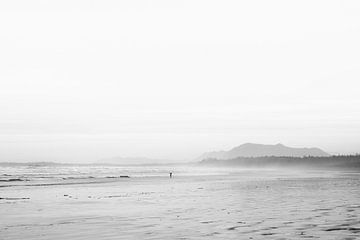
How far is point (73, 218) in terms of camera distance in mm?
21031

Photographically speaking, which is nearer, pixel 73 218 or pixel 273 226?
pixel 273 226

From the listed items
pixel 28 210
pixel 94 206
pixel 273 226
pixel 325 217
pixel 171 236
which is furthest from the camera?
pixel 94 206

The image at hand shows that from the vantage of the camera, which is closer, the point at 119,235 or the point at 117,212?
the point at 119,235

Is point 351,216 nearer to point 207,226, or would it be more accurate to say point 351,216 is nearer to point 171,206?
point 207,226

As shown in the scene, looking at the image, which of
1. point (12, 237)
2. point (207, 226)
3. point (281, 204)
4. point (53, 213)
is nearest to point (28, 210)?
point (53, 213)

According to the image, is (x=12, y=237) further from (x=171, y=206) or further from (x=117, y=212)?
(x=171, y=206)

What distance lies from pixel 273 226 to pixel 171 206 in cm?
942

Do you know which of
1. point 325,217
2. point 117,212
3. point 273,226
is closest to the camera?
point 273,226

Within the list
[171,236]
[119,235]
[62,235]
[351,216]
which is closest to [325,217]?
[351,216]

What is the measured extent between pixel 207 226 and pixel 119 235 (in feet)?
11.4

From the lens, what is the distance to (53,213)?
2336cm

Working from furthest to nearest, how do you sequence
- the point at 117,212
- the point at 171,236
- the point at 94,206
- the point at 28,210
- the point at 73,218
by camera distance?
the point at 94,206, the point at 28,210, the point at 117,212, the point at 73,218, the point at 171,236

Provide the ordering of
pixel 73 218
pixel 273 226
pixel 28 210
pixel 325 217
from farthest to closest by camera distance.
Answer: pixel 28 210 → pixel 73 218 → pixel 325 217 → pixel 273 226

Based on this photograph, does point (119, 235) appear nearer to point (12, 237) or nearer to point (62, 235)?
point (62, 235)
